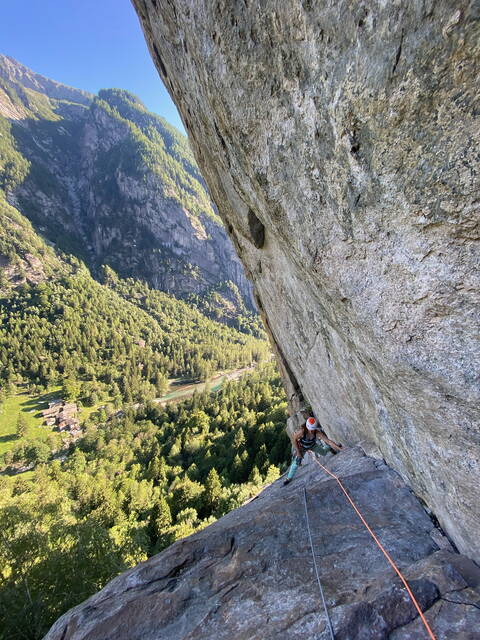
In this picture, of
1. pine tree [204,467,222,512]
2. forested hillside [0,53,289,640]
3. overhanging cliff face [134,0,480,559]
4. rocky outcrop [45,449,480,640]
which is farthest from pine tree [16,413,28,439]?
overhanging cliff face [134,0,480,559]

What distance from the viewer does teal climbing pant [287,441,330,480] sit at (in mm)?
9531

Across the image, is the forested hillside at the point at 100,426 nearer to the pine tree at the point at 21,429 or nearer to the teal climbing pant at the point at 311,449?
the pine tree at the point at 21,429

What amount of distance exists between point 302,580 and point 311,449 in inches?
291

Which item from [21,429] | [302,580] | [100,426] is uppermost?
[21,429]

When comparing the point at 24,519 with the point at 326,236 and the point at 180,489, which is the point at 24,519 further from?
the point at 180,489

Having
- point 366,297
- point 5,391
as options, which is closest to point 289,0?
point 366,297

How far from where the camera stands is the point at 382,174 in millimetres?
3316

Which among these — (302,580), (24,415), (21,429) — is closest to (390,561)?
(302,580)

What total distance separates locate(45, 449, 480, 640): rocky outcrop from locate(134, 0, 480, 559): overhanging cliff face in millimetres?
637

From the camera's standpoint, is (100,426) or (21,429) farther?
(100,426)

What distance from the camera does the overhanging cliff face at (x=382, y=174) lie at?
2727 millimetres

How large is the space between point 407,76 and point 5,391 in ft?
434

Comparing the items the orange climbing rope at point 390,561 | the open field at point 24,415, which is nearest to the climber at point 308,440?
the orange climbing rope at point 390,561

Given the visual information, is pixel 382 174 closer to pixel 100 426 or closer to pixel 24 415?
pixel 100 426
